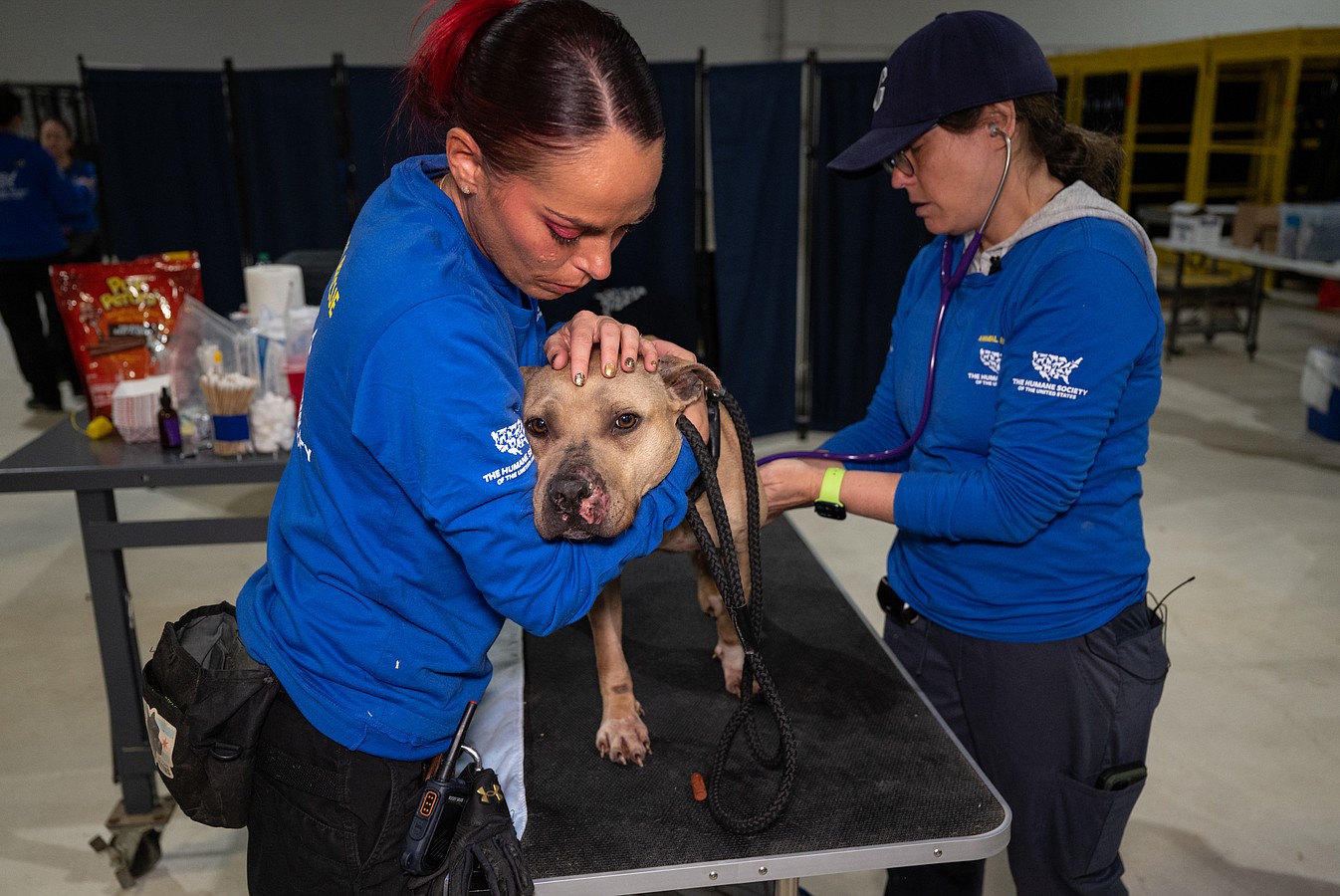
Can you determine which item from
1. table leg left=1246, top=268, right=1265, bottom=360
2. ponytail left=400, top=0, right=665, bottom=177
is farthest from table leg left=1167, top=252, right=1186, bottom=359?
ponytail left=400, top=0, right=665, bottom=177

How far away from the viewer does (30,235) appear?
23.6 feet

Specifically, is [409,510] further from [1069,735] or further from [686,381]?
[1069,735]

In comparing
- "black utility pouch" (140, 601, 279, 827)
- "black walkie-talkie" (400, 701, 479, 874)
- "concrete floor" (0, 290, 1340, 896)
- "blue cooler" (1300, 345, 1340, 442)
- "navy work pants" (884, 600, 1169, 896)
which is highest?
"black utility pouch" (140, 601, 279, 827)

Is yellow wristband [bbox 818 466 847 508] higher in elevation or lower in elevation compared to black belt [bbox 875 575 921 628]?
higher

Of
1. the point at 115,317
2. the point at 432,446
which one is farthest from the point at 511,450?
the point at 115,317

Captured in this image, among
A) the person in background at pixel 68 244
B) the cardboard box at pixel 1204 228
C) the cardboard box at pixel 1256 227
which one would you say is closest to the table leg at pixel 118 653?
the person in background at pixel 68 244

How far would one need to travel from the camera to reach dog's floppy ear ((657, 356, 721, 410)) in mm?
1825

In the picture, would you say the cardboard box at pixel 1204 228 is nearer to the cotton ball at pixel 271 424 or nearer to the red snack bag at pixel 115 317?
the cotton ball at pixel 271 424

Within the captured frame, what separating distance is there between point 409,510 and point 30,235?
24.9 feet

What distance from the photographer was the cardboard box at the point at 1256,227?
7637 millimetres

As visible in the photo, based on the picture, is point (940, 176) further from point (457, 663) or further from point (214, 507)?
point (214, 507)

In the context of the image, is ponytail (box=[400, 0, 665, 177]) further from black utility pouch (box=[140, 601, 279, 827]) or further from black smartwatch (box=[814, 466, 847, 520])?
black smartwatch (box=[814, 466, 847, 520])

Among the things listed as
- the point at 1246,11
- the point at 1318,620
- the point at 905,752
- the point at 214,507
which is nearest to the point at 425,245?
the point at 905,752

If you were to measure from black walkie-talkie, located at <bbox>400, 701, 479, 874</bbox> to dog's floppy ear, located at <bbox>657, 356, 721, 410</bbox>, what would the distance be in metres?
0.72
